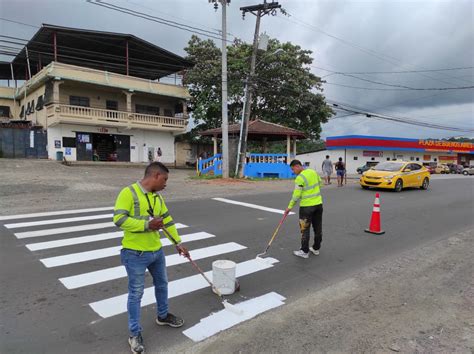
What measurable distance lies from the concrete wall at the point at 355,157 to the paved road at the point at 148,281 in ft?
115

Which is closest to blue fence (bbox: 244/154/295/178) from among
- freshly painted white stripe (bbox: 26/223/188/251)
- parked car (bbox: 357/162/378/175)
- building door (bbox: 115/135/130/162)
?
building door (bbox: 115/135/130/162)

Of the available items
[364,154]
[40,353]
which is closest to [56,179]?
[40,353]

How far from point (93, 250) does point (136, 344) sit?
3.39 meters

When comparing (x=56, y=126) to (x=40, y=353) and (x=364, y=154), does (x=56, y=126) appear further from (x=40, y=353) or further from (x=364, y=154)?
(x=364, y=154)

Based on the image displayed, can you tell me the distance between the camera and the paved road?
3.34 metres

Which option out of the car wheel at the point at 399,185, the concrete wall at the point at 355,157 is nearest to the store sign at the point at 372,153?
the concrete wall at the point at 355,157

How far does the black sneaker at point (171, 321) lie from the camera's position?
3.43 meters

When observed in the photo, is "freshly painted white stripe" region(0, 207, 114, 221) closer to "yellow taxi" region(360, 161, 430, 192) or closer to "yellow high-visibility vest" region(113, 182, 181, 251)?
"yellow high-visibility vest" region(113, 182, 181, 251)

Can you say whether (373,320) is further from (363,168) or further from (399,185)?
(363,168)

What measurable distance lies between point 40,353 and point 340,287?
357 centimetres

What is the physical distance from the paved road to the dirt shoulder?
359 millimetres

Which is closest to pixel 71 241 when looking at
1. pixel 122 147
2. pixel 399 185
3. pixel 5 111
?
pixel 399 185

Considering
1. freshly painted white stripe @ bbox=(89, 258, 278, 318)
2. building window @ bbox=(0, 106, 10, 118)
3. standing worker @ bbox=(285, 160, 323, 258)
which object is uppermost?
building window @ bbox=(0, 106, 10, 118)

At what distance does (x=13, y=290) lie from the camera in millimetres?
4242
